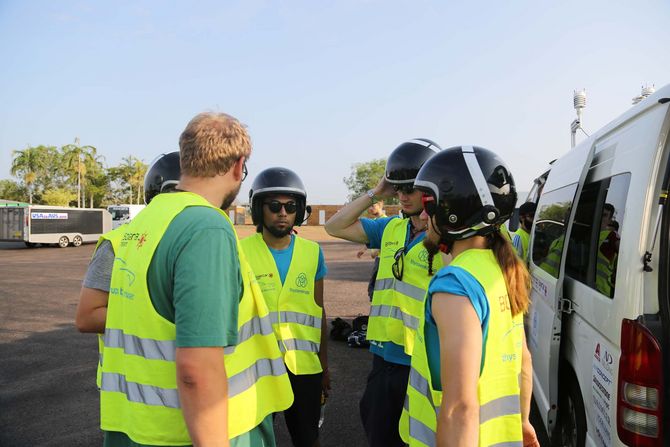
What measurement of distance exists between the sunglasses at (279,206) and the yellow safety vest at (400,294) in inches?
31.3

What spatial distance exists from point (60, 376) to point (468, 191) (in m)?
6.11

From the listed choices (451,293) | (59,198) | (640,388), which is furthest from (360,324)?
(59,198)

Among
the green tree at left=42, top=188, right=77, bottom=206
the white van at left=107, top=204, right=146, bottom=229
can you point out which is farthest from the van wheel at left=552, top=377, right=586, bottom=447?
the green tree at left=42, top=188, right=77, bottom=206

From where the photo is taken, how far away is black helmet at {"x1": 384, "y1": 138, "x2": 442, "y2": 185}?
9.51 ft

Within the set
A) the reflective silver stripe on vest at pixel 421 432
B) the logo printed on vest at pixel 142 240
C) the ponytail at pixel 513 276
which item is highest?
the logo printed on vest at pixel 142 240

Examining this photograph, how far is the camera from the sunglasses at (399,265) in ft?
9.16

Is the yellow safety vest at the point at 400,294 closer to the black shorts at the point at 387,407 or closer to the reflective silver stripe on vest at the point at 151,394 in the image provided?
the black shorts at the point at 387,407

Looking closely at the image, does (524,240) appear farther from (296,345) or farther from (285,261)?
(296,345)

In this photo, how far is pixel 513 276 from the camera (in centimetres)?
177

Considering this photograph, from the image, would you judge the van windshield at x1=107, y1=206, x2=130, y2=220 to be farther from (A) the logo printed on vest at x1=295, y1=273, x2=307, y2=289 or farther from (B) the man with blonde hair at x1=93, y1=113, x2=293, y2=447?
(B) the man with blonde hair at x1=93, y1=113, x2=293, y2=447

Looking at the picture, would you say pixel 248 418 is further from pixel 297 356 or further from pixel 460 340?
pixel 297 356

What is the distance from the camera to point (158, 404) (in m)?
1.64

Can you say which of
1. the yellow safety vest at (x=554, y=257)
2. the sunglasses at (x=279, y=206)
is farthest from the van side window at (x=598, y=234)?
the sunglasses at (x=279, y=206)

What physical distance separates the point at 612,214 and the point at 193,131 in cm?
221
